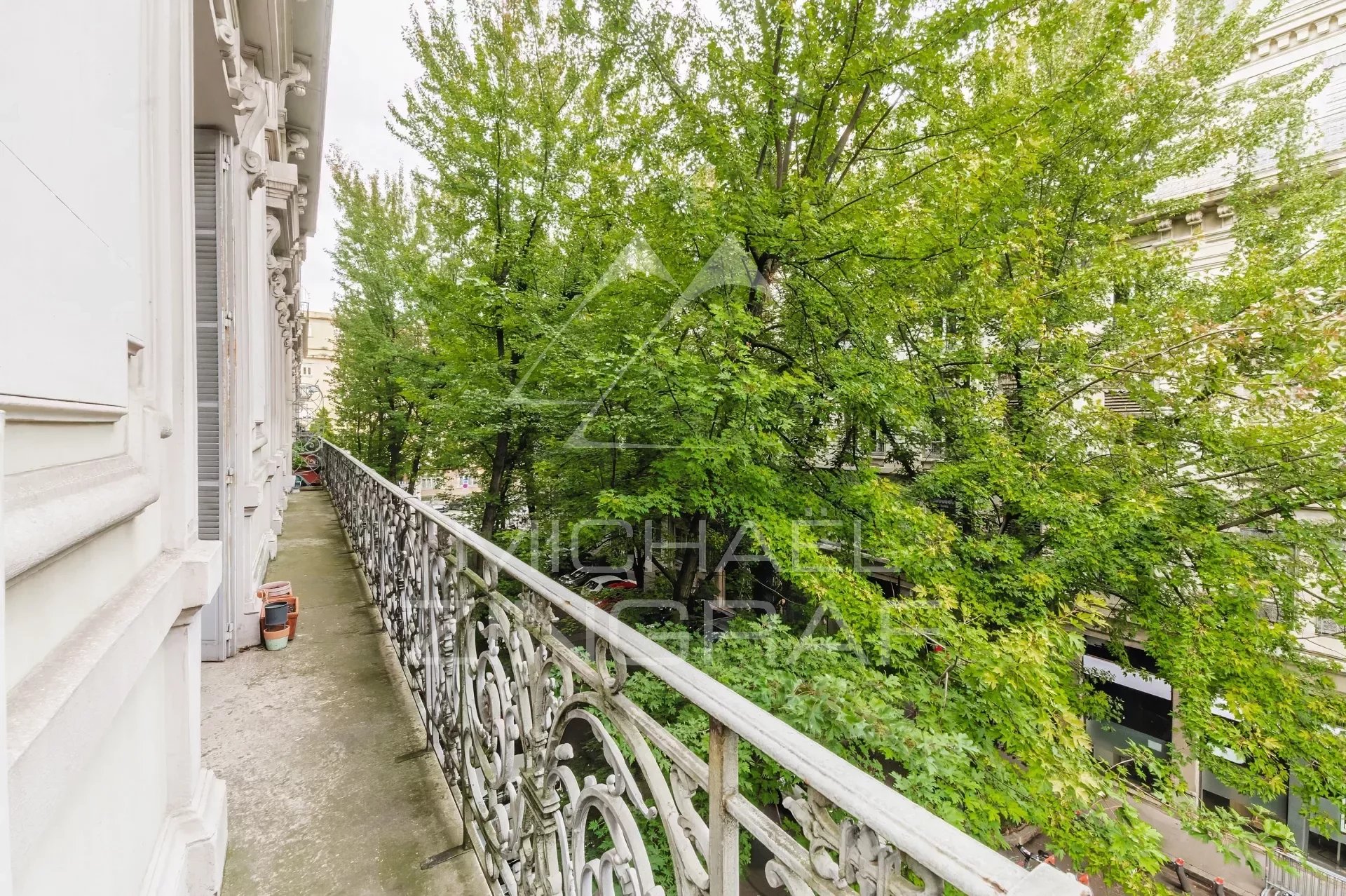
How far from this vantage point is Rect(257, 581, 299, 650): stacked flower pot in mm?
3545

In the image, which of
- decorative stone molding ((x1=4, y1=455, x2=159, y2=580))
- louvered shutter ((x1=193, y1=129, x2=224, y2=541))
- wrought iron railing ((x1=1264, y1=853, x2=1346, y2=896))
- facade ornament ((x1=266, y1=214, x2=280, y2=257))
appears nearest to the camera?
decorative stone molding ((x1=4, y1=455, x2=159, y2=580))

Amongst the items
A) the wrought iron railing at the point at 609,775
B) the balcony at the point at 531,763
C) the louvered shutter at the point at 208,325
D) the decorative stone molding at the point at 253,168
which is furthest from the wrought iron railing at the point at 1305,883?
the decorative stone molding at the point at 253,168

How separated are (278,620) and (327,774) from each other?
1.65m

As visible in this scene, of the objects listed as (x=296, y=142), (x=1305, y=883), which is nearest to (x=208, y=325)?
(x=296, y=142)

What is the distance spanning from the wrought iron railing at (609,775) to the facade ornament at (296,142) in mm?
5868

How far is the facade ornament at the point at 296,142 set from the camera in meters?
6.40

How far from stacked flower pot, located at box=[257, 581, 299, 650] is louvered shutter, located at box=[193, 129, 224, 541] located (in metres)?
0.55

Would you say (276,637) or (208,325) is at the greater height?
(208,325)

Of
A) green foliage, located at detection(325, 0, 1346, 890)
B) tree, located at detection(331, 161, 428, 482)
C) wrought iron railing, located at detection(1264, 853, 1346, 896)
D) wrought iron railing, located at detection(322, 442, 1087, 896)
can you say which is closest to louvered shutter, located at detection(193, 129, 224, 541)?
wrought iron railing, located at detection(322, 442, 1087, 896)

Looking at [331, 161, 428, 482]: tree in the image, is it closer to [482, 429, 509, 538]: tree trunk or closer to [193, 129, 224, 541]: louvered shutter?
[482, 429, 509, 538]: tree trunk

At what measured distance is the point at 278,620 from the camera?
356cm

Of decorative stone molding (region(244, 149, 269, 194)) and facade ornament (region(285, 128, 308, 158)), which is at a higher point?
facade ornament (region(285, 128, 308, 158))

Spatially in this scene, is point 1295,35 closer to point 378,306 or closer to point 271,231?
point 271,231

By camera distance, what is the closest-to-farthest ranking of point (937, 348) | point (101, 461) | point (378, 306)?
point (101, 461)
point (937, 348)
point (378, 306)
